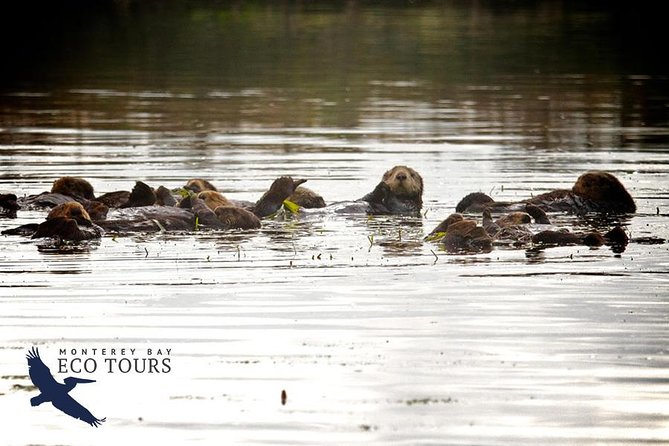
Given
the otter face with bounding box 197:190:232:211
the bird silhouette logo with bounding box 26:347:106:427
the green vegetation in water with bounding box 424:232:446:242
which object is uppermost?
the otter face with bounding box 197:190:232:211

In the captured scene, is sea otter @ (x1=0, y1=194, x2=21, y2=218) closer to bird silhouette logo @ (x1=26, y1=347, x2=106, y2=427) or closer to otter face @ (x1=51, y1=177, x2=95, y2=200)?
otter face @ (x1=51, y1=177, x2=95, y2=200)

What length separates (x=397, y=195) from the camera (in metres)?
14.3

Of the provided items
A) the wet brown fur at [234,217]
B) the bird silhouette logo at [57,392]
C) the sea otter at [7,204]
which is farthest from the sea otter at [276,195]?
the bird silhouette logo at [57,392]

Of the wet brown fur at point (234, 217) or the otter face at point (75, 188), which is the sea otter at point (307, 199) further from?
the otter face at point (75, 188)

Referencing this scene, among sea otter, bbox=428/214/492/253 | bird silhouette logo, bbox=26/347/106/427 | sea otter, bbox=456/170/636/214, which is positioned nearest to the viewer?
bird silhouette logo, bbox=26/347/106/427

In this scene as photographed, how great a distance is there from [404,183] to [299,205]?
107cm

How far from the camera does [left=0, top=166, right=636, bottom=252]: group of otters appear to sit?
1230 centimetres

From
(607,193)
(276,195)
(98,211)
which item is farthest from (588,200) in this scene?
(98,211)

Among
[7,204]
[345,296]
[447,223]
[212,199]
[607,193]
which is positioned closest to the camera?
[345,296]

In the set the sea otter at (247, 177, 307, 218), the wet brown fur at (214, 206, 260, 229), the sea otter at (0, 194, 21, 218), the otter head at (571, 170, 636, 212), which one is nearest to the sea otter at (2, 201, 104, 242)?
the wet brown fur at (214, 206, 260, 229)

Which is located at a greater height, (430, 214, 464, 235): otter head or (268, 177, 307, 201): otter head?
(268, 177, 307, 201): otter head

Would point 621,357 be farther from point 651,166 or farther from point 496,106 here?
point 496,106

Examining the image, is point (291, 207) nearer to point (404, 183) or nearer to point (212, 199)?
point (212, 199)

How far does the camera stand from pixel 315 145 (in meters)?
21.4
